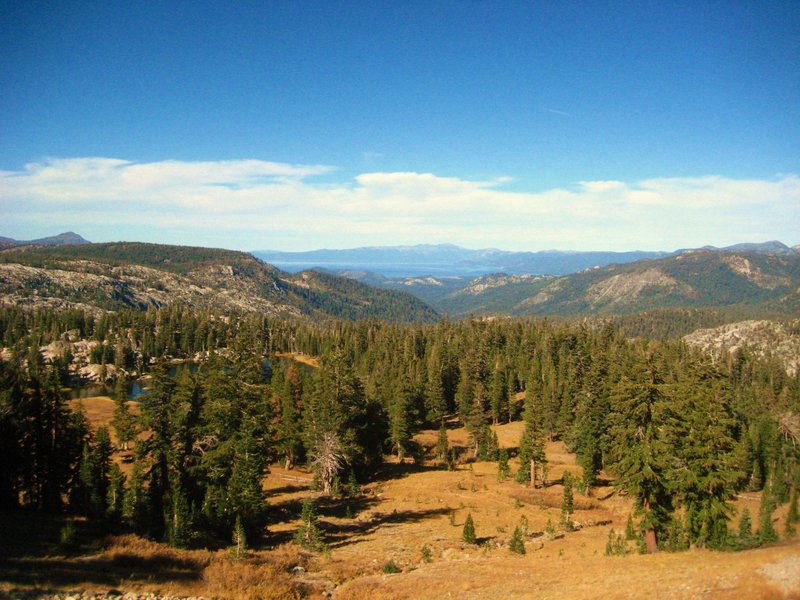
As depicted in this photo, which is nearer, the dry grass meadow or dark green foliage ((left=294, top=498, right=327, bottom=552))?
the dry grass meadow

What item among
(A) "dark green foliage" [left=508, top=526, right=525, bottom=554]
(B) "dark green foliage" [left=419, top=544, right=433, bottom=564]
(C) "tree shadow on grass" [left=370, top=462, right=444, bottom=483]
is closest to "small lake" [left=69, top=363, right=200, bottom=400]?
(C) "tree shadow on grass" [left=370, top=462, right=444, bottom=483]

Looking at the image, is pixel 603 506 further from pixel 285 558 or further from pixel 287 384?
pixel 287 384

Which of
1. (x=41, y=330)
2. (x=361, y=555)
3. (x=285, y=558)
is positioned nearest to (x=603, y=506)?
(x=361, y=555)

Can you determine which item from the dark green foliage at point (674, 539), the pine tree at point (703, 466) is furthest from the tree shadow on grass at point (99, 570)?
the pine tree at point (703, 466)

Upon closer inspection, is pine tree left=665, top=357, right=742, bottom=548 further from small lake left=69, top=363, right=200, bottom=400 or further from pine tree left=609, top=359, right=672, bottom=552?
small lake left=69, top=363, right=200, bottom=400

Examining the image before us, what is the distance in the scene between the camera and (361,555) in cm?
3241

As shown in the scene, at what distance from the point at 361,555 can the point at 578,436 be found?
45.8 meters

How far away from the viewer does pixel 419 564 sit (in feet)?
98.5

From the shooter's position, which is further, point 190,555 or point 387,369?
point 387,369

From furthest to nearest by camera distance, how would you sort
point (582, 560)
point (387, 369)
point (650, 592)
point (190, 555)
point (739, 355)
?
point (739, 355) < point (387, 369) < point (582, 560) < point (190, 555) < point (650, 592)

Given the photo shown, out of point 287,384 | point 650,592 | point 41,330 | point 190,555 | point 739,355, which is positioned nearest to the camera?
point 650,592

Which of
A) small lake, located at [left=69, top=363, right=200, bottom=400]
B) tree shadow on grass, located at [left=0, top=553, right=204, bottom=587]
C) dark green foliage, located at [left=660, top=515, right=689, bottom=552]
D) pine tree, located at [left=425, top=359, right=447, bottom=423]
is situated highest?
tree shadow on grass, located at [left=0, top=553, right=204, bottom=587]

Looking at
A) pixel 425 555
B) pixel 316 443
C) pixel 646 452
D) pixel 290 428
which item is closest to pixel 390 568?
pixel 425 555

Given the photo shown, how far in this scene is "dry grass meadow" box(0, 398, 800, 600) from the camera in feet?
64.4
